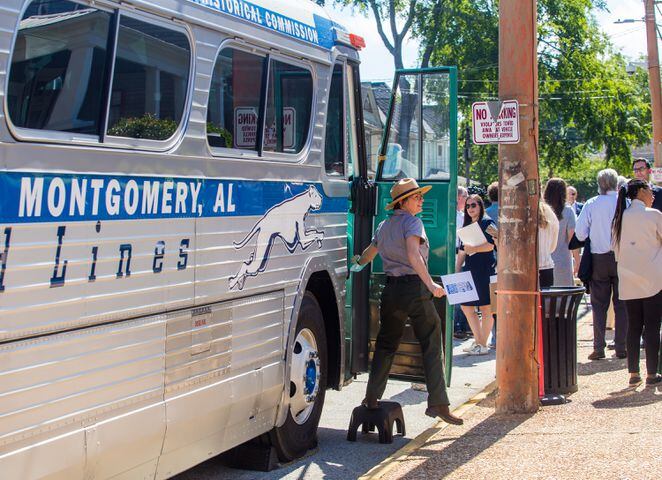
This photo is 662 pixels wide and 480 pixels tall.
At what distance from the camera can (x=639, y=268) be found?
371 inches

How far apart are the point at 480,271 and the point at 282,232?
5.89 meters

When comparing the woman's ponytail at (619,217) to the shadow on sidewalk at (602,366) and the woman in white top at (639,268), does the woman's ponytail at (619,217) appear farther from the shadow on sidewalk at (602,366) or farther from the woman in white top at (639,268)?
the shadow on sidewalk at (602,366)

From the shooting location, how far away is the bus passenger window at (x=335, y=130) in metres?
7.71

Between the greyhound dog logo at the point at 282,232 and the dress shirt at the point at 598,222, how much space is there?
16.6 feet

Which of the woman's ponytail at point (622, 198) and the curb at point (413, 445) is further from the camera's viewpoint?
the woman's ponytail at point (622, 198)

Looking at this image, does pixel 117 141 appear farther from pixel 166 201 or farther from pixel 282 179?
pixel 282 179

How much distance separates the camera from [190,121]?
18.9 feet

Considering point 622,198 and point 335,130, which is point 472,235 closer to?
point 622,198

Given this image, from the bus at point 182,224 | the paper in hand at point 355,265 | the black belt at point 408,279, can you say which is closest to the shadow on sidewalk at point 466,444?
the bus at point 182,224

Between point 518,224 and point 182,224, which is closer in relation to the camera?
point 182,224

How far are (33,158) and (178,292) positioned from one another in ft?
4.49

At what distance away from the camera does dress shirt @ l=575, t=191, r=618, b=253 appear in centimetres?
1157

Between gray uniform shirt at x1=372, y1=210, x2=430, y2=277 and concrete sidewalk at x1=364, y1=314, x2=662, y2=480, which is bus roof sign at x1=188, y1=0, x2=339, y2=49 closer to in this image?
gray uniform shirt at x1=372, y1=210, x2=430, y2=277

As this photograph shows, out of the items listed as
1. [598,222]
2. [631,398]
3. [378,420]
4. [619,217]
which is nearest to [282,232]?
[378,420]
